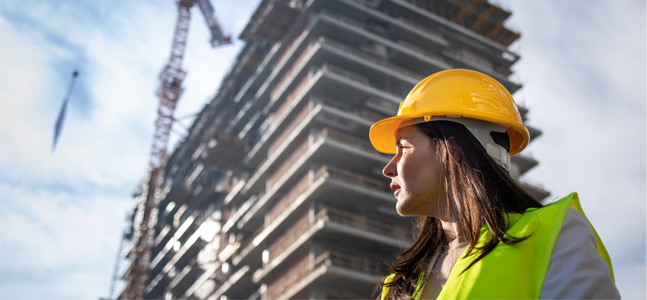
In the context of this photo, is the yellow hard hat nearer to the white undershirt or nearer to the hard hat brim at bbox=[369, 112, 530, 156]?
the hard hat brim at bbox=[369, 112, 530, 156]

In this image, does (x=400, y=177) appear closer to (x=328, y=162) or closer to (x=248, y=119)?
(x=328, y=162)

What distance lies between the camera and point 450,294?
1.92 m

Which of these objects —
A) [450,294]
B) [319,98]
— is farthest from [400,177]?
[319,98]

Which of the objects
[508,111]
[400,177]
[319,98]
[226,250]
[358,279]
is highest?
[319,98]

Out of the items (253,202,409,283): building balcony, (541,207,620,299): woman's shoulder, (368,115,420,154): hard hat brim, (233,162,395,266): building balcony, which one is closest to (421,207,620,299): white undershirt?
(541,207,620,299): woman's shoulder

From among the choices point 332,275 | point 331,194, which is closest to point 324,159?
point 331,194

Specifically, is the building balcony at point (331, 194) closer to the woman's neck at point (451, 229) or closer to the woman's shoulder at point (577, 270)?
the woman's neck at point (451, 229)

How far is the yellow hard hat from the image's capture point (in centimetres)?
277

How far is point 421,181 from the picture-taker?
2697 mm

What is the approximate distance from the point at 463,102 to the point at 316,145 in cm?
2802

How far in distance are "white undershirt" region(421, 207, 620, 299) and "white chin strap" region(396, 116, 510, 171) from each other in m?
0.74

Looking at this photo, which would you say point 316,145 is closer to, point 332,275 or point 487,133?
point 332,275

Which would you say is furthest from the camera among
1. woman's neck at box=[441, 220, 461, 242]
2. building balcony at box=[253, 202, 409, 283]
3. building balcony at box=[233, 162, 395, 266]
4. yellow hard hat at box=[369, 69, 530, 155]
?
building balcony at box=[233, 162, 395, 266]

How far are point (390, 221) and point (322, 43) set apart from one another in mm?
→ 11988
